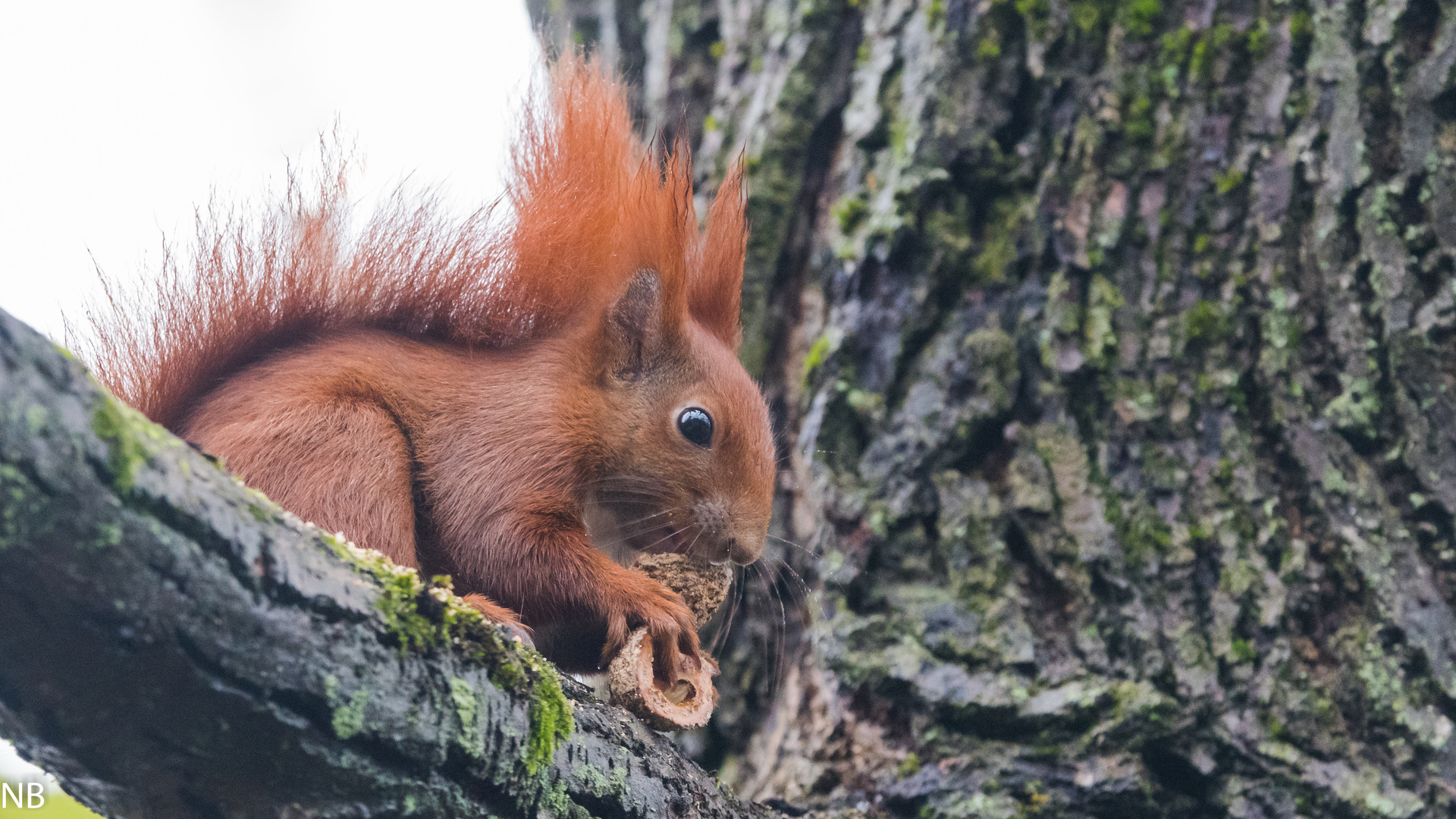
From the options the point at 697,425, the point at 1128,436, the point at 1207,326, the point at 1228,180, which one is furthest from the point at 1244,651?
the point at 697,425

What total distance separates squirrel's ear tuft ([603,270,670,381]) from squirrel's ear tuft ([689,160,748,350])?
0.19 meters

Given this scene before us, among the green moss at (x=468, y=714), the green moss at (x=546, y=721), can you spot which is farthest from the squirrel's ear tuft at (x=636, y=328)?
the green moss at (x=468, y=714)

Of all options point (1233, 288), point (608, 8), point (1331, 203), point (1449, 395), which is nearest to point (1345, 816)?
point (1449, 395)

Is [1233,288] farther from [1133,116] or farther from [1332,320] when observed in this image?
[1133,116]

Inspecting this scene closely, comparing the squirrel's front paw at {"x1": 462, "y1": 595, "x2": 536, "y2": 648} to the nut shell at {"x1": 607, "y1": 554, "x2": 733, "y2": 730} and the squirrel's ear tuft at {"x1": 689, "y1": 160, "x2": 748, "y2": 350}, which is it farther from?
the squirrel's ear tuft at {"x1": 689, "y1": 160, "x2": 748, "y2": 350}

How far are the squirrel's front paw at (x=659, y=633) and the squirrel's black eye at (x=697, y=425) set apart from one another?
28cm

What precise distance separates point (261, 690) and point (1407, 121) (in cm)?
182

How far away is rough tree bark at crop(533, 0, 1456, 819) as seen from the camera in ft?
4.78

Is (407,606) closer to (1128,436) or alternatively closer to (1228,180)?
(1128,436)

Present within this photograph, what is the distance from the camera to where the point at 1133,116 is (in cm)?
171

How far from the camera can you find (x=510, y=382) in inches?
53.6

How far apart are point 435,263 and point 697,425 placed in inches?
17.4

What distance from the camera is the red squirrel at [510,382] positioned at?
46.6 inches

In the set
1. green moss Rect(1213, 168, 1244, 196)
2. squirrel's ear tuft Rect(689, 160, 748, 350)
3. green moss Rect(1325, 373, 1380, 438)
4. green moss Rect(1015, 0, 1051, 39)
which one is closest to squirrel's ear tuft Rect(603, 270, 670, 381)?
squirrel's ear tuft Rect(689, 160, 748, 350)
